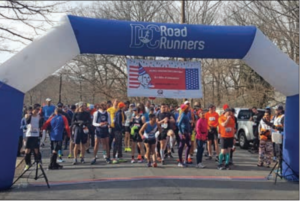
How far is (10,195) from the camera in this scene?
7.01m

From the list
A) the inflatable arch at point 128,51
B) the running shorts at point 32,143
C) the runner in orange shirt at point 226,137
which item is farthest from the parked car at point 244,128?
the running shorts at point 32,143

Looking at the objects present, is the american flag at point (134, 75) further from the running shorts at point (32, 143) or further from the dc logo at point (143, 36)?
the running shorts at point (32, 143)

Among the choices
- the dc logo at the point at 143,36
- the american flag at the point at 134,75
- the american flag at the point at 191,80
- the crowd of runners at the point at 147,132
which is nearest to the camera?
the dc logo at the point at 143,36

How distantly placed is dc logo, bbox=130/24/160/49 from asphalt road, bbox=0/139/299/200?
3.19 m

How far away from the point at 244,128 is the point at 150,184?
9169mm

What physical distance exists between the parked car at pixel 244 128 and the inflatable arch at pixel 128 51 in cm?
664

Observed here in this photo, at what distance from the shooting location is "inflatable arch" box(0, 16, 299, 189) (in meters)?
7.23

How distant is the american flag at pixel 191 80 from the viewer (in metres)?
8.96

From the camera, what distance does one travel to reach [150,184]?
7922 mm

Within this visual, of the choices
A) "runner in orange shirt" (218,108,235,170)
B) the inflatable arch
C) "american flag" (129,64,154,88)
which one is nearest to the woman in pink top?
"runner in orange shirt" (218,108,235,170)

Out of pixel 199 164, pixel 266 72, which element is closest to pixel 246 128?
pixel 199 164

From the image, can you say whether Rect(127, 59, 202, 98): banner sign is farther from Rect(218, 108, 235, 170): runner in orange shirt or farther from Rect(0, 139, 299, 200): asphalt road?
Rect(0, 139, 299, 200): asphalt road

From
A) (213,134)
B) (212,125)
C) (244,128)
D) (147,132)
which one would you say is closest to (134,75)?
(147,132)

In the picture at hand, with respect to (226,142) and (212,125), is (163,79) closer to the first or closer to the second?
(226,142)
